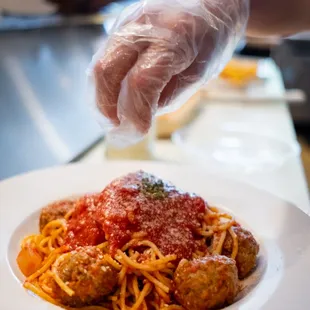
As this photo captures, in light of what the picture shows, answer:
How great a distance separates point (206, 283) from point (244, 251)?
21 cm

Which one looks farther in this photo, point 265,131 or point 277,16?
point 265,131

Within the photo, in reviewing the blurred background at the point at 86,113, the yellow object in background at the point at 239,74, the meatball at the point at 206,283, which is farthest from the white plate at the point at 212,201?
the yellow object in background at the point at 239,74

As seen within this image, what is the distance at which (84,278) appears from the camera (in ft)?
3.62

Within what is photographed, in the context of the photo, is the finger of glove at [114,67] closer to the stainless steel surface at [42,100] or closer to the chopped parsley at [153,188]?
the stainless steel surface at [42,100]

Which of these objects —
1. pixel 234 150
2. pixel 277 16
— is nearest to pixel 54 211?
pixel 277 16

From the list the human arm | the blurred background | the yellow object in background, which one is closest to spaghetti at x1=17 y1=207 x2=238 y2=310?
the blurred background

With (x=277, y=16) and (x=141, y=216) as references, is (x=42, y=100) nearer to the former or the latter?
(x=277, y=16)

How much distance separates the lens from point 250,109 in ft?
9.34

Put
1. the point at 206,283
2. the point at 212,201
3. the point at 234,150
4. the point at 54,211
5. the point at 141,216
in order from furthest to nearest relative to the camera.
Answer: the point at 234,150 → the point at 212,201 → the point at 54,211 → the point at 141,216 → the point at 206,283

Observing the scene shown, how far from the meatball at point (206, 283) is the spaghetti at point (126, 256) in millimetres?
55

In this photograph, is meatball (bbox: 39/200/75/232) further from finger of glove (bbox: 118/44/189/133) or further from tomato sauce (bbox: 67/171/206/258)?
finger of glove (bbox: 118/44/189/133)

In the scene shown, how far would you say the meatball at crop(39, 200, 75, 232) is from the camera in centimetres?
141

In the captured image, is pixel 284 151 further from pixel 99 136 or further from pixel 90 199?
pixel 90 199

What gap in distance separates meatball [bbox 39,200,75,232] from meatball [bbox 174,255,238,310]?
0.42 m
